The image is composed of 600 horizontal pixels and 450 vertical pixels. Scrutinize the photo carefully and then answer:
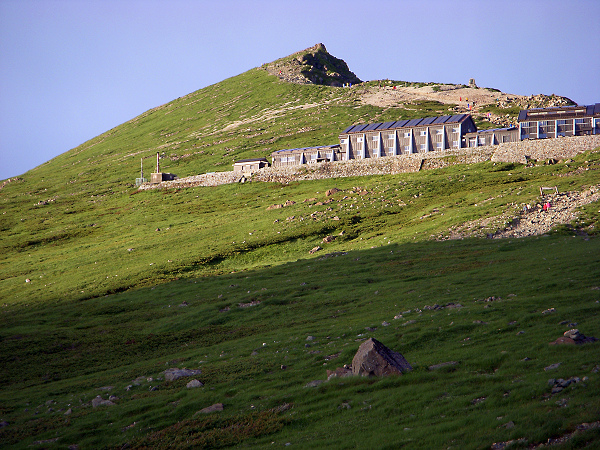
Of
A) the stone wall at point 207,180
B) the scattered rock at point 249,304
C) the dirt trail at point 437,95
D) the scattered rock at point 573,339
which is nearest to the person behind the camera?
the scattered rock at point 573,339

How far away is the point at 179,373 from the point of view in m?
27.3

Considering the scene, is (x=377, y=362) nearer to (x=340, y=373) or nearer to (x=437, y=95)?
(x=340, y=373)

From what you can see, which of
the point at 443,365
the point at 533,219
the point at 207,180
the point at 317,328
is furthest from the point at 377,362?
the point at 207,180

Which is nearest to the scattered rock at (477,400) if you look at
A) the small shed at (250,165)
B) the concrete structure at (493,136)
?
the concrete structure at (493,136)

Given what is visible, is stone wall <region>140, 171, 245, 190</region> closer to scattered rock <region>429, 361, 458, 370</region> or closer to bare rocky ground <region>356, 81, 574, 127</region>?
bare rocky ground <region>356, 81, 574, 127</region>

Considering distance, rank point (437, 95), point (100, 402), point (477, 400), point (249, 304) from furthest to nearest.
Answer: point (437, 95)
point (249, 304)
point (100, 402)
point (477, 400)

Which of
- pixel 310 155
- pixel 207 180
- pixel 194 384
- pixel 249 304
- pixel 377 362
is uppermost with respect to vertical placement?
pixel 310 155

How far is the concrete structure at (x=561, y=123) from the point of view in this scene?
3762 inches

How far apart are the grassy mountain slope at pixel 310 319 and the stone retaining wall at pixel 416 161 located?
150 inches

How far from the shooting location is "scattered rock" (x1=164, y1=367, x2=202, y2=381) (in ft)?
88.5

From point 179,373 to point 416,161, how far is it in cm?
7487

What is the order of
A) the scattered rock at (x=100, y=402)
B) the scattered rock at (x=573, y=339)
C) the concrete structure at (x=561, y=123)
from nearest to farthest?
the scattered rock at (x=573, y=339), the scattered rock at (x=100, y=402), the concrete structure at (x=561, y=123)

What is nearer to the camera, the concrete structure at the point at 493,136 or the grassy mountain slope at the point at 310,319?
the grassy mountain slope at the point at 310,319

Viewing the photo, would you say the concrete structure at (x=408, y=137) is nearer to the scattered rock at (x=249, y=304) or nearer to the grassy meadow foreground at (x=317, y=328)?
the grassy meadow foreground at (x=317, y=328)
